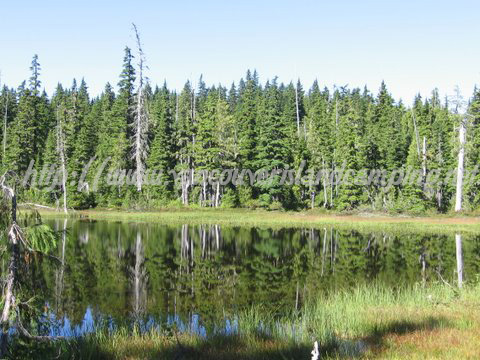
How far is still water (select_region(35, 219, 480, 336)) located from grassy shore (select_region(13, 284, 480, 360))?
97 cm

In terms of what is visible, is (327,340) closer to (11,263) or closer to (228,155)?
(11,263)

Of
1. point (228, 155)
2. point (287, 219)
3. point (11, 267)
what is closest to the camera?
point (11, 267)

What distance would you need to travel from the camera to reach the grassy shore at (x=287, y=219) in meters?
40.0

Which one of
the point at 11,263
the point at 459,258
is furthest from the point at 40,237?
the point at 459,258

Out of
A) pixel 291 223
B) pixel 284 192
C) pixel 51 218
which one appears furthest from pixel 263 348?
pixel 284 192

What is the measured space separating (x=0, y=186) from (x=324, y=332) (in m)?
6.04

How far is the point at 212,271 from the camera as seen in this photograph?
1998 centimetres

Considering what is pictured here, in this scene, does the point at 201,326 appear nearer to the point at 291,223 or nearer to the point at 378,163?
the point at 291,223

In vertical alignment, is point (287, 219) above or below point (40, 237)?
below

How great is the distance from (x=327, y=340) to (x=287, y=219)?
40.4 meters

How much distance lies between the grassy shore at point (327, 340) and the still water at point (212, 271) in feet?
3.19

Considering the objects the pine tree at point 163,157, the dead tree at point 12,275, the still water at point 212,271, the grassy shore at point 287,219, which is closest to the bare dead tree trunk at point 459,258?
the still water at point 212,271

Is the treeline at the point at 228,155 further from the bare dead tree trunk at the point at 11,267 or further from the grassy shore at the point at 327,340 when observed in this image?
the bare dead tree trunk at the point at 11,267

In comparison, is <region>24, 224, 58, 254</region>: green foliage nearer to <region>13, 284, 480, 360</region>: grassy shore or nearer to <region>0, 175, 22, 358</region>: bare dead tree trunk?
<region>0, 175, 22, 358</region>: bare dead tree trunk
